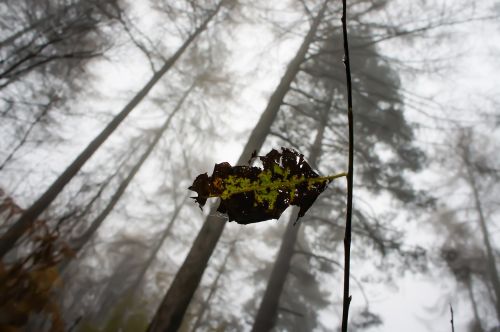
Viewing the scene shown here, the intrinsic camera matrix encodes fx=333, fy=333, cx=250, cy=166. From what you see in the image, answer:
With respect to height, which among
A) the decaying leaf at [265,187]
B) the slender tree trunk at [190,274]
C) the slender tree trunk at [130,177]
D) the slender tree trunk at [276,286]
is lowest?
the decaying leaf at [265,187]

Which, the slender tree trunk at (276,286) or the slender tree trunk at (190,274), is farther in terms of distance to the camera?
the slender tree trunk at (276,286)

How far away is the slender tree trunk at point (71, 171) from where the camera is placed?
17.6ft

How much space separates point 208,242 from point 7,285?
83.5 inches

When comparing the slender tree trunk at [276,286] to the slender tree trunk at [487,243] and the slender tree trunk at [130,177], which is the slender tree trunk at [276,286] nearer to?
the slender tree trunk at [130,177]

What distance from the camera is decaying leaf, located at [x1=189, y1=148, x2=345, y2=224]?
66 cm

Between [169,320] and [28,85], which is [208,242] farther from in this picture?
[28,85]

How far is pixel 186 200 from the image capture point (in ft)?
54.7

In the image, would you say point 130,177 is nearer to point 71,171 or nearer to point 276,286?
point 71,171

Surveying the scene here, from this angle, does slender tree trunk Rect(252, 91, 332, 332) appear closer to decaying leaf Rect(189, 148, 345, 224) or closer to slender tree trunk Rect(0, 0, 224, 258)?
slender tree trunk Rect(0, 0, 224, 258)

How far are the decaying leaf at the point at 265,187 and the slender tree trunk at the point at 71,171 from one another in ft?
16.9

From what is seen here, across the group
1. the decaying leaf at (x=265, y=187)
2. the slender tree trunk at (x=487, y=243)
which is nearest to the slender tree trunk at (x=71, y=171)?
the decaying leaf at (x=265, y=187)

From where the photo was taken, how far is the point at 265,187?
26.6 inches

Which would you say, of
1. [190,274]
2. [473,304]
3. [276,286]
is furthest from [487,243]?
[190,274]

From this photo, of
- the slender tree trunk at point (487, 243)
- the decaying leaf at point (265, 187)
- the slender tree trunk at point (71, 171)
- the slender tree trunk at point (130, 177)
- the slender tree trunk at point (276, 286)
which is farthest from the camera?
the slender tree trunk at point (487, 243)
